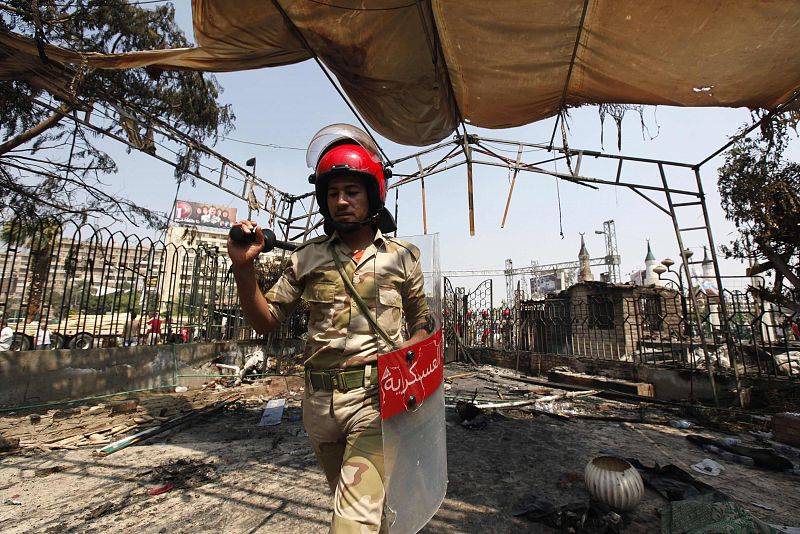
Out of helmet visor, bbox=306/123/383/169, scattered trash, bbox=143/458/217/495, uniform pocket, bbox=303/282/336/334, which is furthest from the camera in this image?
scattered trash, bbox=143/458/217/495

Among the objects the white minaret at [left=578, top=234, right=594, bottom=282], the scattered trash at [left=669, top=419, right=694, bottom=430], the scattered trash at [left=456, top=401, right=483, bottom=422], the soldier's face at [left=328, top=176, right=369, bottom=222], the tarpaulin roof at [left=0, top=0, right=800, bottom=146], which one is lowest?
the scattered trash at [left=669, top=419, right=694, bottom=430]

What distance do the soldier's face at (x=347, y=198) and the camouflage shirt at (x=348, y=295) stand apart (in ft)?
0.45

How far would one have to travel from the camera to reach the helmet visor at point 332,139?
1891 mm

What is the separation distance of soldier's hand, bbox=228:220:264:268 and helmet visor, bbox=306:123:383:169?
0.56m

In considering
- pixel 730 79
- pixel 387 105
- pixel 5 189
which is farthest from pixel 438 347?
pixel 5 189

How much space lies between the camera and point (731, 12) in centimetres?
258

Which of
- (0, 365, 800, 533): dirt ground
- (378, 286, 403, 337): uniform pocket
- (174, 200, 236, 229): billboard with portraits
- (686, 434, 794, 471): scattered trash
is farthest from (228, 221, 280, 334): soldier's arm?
(174, 200, 236, 229): billboard with portraits

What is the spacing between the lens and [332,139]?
1918 mm

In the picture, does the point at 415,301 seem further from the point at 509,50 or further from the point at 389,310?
the point at 509,50

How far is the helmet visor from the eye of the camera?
1.89m

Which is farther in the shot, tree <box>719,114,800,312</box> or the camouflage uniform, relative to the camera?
tree <box>719,114,800,312</box>

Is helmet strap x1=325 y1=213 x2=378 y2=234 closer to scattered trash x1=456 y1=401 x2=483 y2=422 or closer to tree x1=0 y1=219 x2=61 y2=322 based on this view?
scattered trash x1=456 y1=401 x2=483 y2=422

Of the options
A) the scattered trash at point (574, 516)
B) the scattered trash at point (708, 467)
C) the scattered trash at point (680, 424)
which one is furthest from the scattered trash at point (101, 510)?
the scattered trash at point (680, 424)

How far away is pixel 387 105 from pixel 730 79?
10.9 feet
